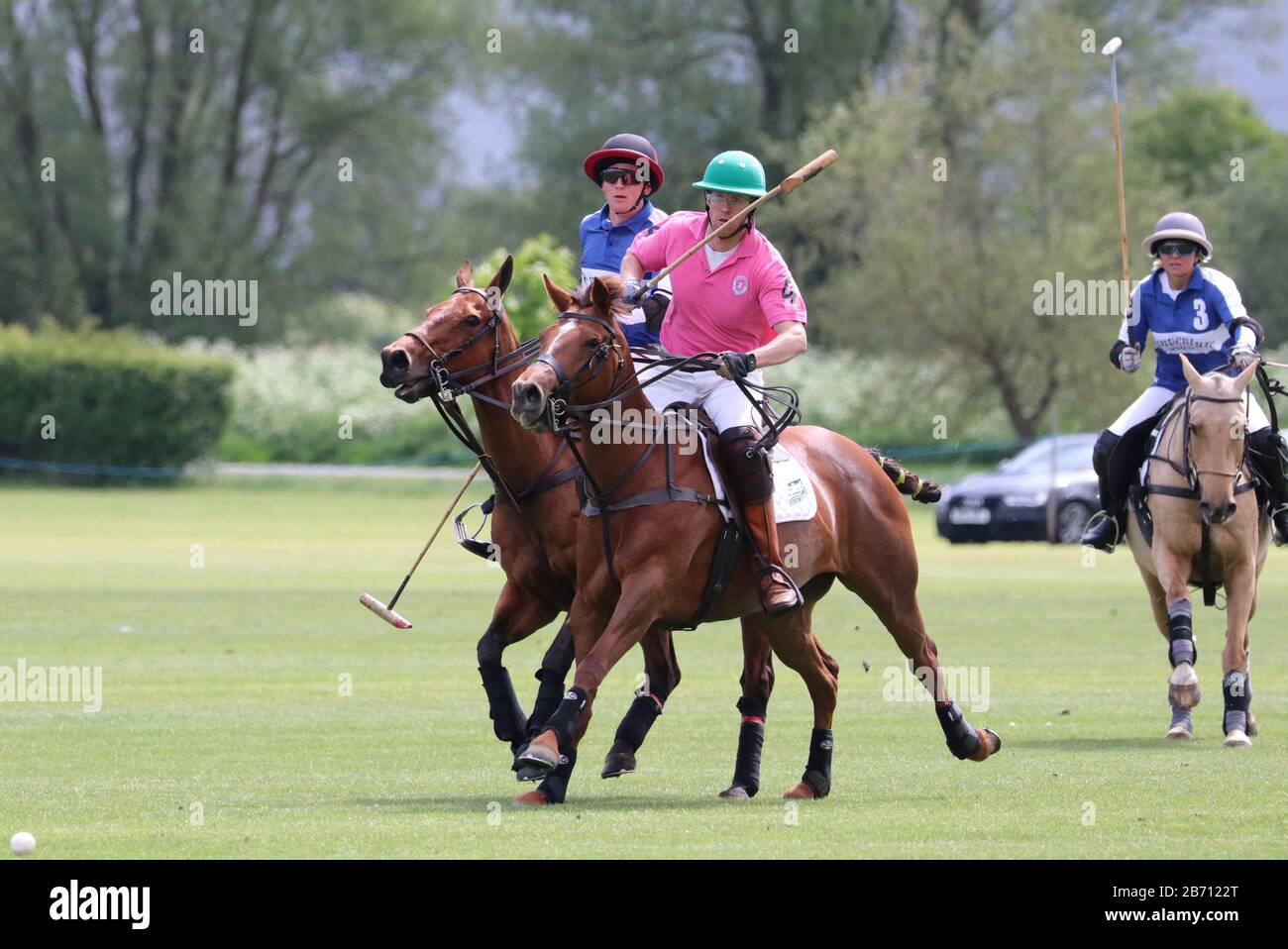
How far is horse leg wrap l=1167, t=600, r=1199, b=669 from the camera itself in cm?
1257

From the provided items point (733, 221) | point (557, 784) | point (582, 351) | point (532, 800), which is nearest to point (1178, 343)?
point (733, 221)

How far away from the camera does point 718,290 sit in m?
10.5

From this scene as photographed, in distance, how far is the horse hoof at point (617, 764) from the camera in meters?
10.8

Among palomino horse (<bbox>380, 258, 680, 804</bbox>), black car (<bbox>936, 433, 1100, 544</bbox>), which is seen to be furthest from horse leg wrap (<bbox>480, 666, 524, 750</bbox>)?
black car (<bbox>936, 433, 1100, 544</bbox>)

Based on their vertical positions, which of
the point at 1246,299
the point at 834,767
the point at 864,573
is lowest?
the point at 834,767

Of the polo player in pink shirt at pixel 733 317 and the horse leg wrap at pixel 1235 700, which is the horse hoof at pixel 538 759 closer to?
the polo player in pink shirt at pixel 733 317

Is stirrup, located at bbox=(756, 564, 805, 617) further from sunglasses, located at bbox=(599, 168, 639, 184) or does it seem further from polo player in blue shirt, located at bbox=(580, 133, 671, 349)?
sunglasses, located at bbox=(599, 168, 639, 184)

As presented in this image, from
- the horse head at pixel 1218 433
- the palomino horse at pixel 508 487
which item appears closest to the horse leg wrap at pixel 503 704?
the palomino horse at pixel 508 487

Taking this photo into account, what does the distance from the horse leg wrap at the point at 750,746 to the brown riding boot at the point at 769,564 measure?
710 mm

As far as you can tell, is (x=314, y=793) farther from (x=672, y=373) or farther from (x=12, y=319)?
(x=12, y=319)

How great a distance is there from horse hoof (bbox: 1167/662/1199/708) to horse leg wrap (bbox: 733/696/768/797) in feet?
9.17

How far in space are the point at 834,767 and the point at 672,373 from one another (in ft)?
7.48

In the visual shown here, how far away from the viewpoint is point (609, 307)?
980 cm
